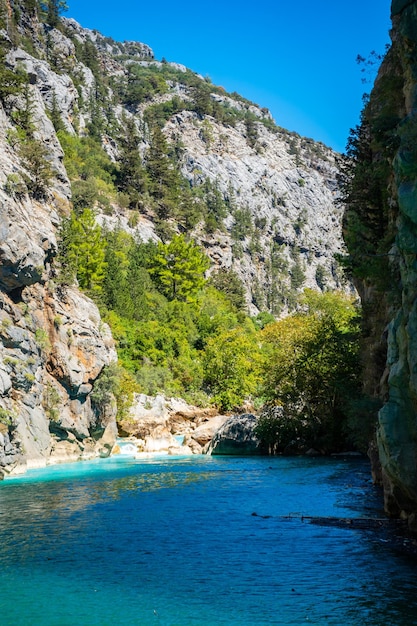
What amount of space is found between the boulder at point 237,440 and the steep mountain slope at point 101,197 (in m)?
8.73

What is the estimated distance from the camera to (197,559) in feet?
48.9

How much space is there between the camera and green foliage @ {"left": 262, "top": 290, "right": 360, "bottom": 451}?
43.2m

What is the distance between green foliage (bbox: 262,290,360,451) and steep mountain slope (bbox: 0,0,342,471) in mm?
14293

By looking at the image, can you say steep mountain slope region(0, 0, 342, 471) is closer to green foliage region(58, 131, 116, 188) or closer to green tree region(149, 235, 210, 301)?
green foliage region(58, 131, 116, 188)

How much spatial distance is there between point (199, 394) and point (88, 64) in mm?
100634

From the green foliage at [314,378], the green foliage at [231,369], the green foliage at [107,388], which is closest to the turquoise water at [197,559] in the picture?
the green foliage at [314,378]

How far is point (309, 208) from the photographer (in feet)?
531

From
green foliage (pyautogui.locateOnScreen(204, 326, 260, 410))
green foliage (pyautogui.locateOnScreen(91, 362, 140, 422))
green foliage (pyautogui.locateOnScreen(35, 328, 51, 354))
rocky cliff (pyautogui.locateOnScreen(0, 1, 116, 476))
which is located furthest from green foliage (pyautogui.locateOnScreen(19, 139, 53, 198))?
green foliage (pyautogui.locateOnScreen(204, 326, 260, 410))

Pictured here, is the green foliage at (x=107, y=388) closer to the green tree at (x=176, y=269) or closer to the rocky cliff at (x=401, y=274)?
the rocky cliff at (x=401, y=274)

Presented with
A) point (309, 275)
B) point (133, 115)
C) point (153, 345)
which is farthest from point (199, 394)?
point (133, 115)

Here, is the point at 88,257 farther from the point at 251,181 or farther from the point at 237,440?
the point at 251,181

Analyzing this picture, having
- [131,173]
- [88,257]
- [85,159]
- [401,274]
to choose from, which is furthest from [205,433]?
[85,159]

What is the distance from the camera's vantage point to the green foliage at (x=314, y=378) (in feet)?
142

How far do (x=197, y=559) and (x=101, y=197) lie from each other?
82.0 metres
